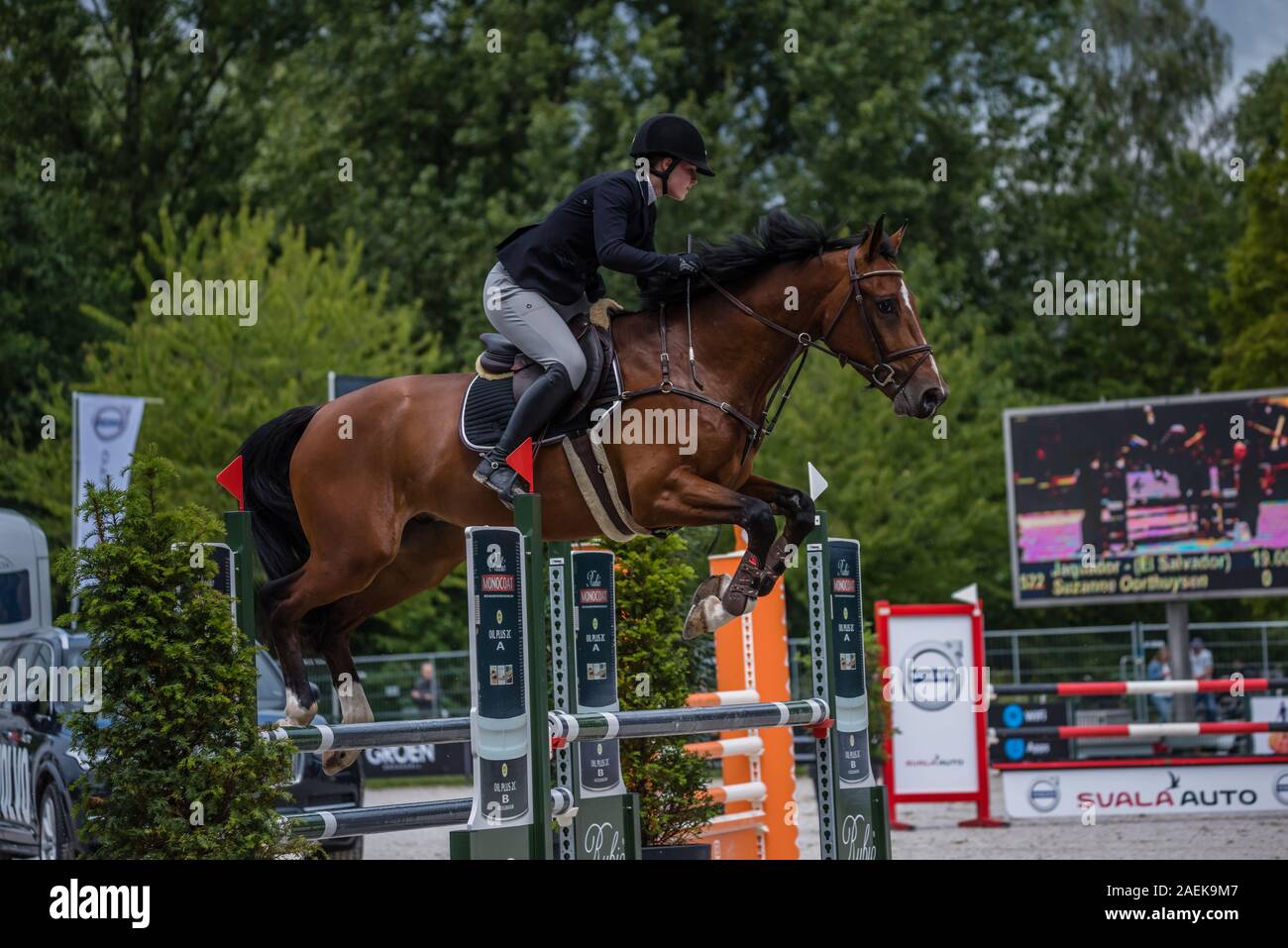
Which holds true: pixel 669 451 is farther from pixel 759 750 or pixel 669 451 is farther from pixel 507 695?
pixel 759 750

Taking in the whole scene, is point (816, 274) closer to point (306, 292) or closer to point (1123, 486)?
point (1123, 486)

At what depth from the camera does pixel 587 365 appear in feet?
21.0

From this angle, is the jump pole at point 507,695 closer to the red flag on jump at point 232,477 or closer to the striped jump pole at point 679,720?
the striped jump pole at point 679,720

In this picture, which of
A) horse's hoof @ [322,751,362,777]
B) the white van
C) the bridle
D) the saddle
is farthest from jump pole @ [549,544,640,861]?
the white van

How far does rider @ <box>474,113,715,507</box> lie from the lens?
244 inches

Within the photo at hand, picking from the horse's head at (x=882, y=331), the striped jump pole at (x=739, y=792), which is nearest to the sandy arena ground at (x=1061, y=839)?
the striped jump pole at (x=739, y=792)

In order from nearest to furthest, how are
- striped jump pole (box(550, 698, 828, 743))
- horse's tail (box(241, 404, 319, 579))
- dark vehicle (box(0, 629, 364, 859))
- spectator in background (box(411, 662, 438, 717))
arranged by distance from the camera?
striped jump pole (box(550, 698, 828, 743)) → horse's tail (box(241, 404, 319, 579)) → dark vehicle (box(0, 629, 364, 859)) → spectator in background (box(411, 662, 438, 717))

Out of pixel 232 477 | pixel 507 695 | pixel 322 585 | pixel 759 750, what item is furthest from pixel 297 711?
pixel 759 750

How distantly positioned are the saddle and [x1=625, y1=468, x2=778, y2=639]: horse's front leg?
473mm

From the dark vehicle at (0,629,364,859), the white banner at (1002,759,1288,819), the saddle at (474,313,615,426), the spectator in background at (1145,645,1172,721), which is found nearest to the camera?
the saddle at (474,313,615,426)

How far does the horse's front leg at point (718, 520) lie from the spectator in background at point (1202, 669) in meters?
13.0

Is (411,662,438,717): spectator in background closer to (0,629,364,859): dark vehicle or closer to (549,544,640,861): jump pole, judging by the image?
(0,629,364,859): dark vehicle
